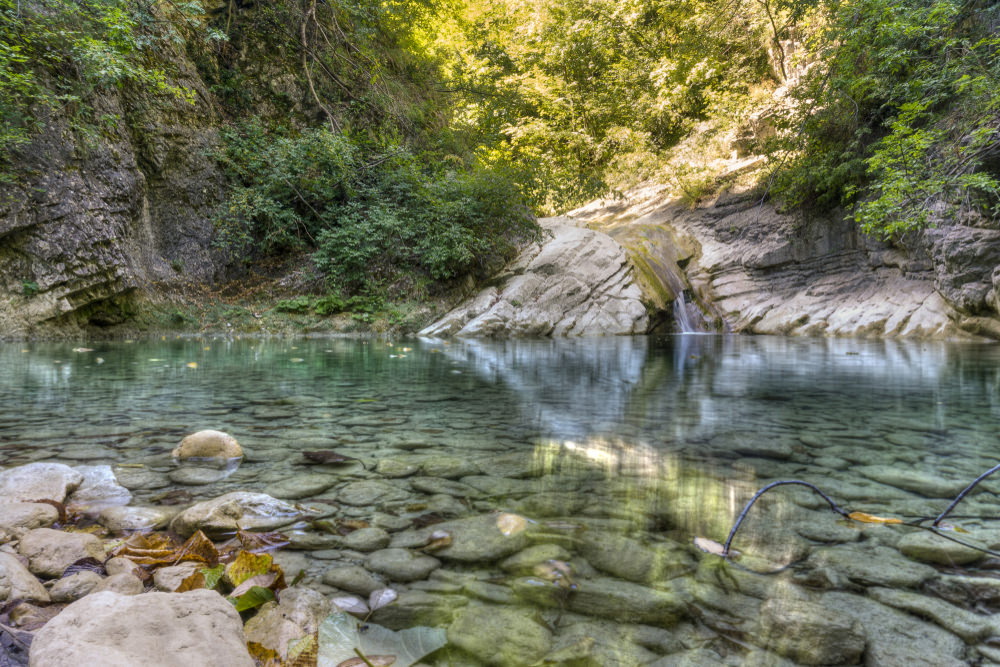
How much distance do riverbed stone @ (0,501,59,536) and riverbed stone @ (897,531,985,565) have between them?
261 cm

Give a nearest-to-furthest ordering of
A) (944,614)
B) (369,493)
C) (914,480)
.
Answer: (944,614)
(369,493)
(914,480)

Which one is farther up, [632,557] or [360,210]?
[360,210]

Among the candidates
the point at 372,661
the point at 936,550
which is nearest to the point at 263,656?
the point at 372,661

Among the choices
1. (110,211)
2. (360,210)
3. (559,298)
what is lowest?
(559,298)

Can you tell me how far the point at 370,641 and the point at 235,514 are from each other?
793 mm

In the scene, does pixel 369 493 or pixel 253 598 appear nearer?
pixel 253 598

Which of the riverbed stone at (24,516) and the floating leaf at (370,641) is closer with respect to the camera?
the floating leaf at (370,641)

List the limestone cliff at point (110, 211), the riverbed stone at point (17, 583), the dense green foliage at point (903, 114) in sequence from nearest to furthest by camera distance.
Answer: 1. the riverbed stone at point (17, 583)
2. the dense green foliage at point (903, 114)
3. the limestone cliff at point (110, 211)

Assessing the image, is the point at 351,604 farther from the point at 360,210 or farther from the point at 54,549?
the point at 360,210

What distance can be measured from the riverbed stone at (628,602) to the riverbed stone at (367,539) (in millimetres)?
620

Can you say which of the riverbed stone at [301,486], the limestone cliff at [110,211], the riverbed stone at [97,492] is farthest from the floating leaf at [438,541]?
the limestone cliff at [110,211]

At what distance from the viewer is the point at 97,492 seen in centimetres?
194

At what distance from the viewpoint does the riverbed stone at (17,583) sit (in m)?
1.12

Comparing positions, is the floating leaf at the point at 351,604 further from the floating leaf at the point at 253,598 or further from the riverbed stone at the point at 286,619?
the floating leaf at the point at 253,598
